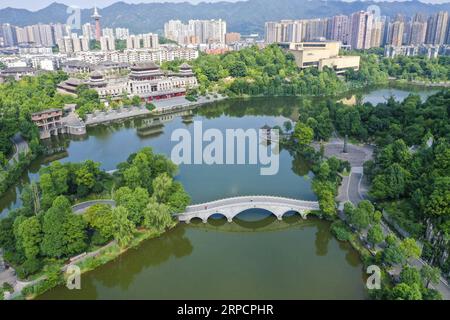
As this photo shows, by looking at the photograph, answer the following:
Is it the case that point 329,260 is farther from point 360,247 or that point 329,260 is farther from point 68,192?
point 68,192

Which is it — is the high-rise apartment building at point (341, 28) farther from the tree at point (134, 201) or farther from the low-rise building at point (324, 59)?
the tree at point (134, 201)

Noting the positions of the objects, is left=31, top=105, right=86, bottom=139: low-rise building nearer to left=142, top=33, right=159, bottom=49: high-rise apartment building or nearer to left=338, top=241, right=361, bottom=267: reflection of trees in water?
left=338, top=241, right=361, bottom=267: reflection of trees in water

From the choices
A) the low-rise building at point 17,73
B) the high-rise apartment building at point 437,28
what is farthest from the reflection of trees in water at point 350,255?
the high-rise apartment building at point 437,28

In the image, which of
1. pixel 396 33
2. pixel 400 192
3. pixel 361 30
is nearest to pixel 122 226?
pixel 400 192

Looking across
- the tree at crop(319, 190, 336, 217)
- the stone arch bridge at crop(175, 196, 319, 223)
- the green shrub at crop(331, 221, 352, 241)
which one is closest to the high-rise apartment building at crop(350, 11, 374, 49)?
the tree at crop(319, 190, 336, 217)

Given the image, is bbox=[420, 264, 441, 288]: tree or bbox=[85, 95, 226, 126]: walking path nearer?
bbox=[420, 264, 441, 288]: tree

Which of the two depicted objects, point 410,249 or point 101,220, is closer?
point 410,249

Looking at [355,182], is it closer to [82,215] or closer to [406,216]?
[406,216]
